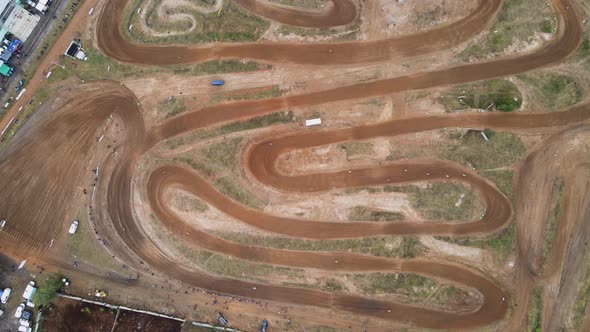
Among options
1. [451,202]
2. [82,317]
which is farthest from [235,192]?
[451,202]

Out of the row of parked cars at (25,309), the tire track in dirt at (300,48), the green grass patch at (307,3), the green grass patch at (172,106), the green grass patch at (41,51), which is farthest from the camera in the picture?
the green grass patch at (41,51)

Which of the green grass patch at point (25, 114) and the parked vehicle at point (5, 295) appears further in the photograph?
the green grass patch at point (25, 114)

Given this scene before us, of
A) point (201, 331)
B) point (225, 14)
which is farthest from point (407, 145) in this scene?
point (201, 331)

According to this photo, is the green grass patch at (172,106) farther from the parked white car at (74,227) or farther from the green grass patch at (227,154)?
the parked white car at (74,227)

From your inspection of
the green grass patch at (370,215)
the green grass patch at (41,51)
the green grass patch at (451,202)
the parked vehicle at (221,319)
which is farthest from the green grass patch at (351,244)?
the green grass patch at (41,51)

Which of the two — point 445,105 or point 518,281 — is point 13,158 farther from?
point 518,281

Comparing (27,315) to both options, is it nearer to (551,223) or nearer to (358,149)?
(358,149)
